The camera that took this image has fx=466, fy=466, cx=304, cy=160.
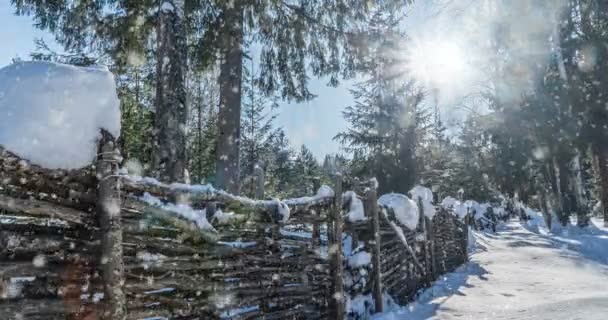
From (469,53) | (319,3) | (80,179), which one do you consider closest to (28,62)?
(80,179)

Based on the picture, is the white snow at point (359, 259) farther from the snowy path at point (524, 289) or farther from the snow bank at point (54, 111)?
the snow bank at point (54, 111)

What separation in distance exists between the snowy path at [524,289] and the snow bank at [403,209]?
131 centimetres

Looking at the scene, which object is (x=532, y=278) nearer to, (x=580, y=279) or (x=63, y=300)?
(x=580, y=279)

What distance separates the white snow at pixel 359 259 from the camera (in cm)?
609

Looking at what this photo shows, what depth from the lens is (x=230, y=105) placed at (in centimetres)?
914

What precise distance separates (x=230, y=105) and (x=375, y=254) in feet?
14.1

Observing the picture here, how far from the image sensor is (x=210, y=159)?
24.5 m

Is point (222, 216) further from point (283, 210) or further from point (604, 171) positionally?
point (604, 171)

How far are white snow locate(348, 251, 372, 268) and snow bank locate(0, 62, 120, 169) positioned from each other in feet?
13.8

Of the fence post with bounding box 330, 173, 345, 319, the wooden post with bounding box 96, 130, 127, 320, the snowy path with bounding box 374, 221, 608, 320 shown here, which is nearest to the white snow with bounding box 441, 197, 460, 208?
the snowy path with bounding box 374, 221, 608, 320

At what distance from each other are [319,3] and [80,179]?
26.9ft

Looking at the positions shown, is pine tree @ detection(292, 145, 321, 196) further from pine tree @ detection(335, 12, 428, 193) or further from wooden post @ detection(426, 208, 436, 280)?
wooden post @ detection(426, 208, 436, 280)

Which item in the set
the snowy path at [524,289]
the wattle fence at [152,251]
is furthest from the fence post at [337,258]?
the snowy path at [524,289]

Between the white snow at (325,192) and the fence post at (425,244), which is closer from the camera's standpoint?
the white snow at (325,192)
